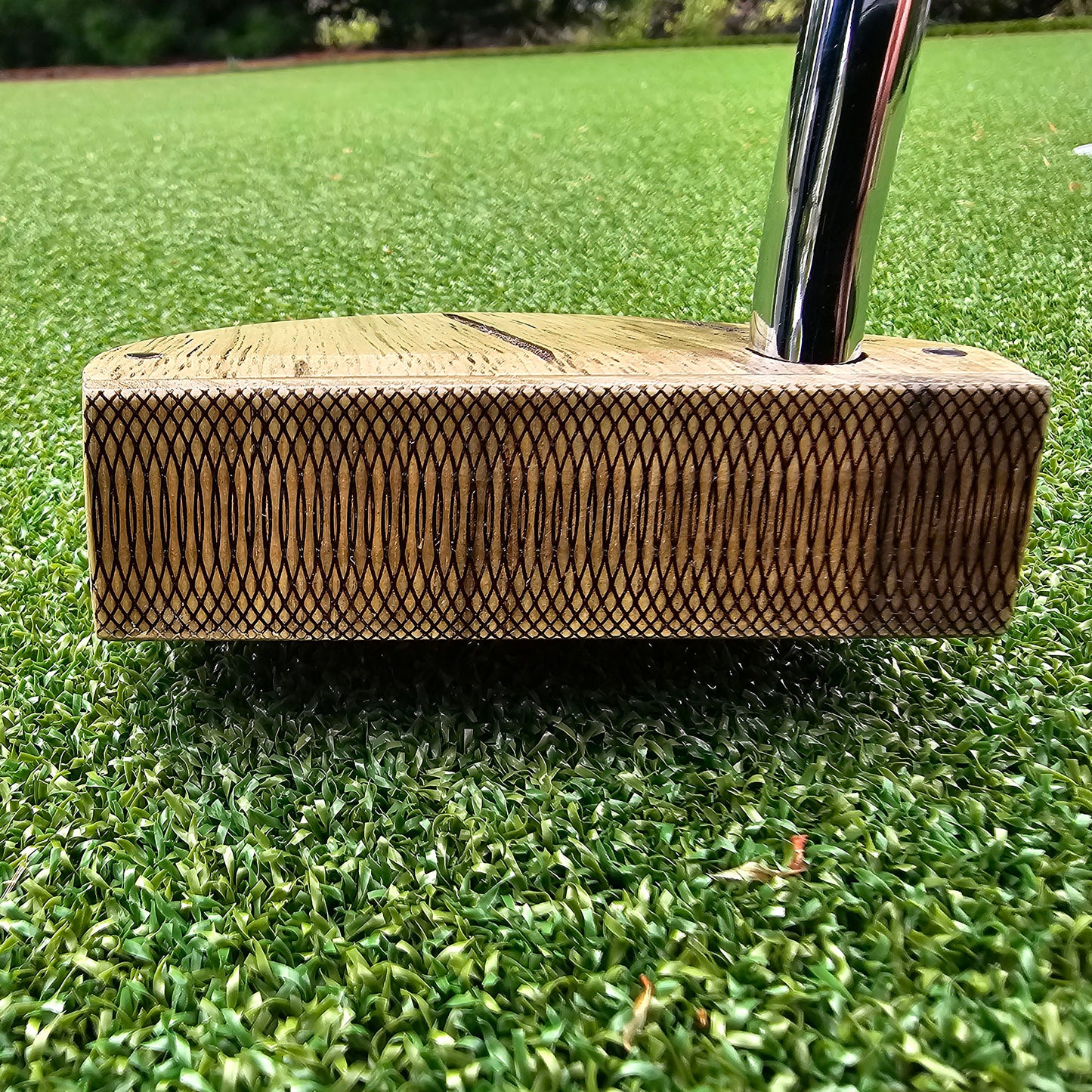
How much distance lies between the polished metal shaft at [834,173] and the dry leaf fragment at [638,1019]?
0.50 meters

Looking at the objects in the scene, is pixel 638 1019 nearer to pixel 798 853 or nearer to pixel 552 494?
pixel 798 853

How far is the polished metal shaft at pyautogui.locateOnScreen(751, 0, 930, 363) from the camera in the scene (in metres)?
0.71

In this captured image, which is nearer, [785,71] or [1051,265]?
[1051,265]

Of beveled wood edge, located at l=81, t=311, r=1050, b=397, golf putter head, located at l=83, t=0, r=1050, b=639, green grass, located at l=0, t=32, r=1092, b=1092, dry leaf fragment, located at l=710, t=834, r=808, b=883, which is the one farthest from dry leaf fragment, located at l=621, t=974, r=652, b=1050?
beveled wood edge, located at l=81, t=311, r=1050, b=397

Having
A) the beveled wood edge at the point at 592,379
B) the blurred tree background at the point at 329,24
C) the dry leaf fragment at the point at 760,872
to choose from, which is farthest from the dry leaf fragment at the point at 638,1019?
the blurred tree background at the point at 329,24

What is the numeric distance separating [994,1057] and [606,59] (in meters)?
11.5

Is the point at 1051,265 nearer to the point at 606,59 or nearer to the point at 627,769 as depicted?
the point at 627,769

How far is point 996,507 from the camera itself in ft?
2.40

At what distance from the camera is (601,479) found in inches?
28.4

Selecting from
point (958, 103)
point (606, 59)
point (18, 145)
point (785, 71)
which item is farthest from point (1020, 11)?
point (18, 145)

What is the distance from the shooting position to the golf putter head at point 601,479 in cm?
71

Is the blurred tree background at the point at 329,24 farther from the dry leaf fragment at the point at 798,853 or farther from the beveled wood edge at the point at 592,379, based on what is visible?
the dry leaf fragment at the point at 798,853

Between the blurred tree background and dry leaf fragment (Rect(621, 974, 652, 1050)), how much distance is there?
1592 cm

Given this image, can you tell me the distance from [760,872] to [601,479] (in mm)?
319
